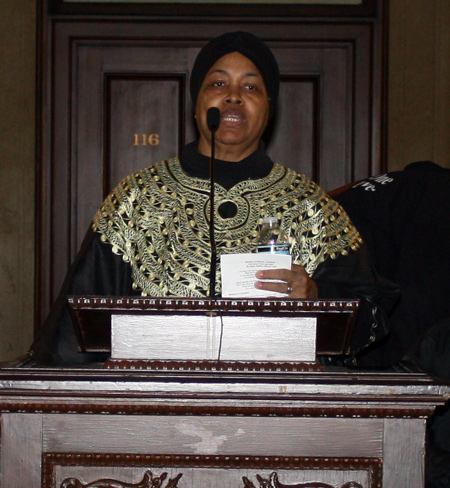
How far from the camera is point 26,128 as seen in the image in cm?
423

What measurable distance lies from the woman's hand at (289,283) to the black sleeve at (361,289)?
213 mm

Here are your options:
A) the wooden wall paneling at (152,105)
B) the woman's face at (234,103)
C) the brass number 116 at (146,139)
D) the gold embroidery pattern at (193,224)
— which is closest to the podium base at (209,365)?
the gold embroidery pattern at (193,224)

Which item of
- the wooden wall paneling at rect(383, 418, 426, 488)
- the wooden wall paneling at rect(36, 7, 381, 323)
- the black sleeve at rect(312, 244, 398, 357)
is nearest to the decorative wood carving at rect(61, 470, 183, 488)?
the wooden wall paneling at rect(383, 418, 426, 488)

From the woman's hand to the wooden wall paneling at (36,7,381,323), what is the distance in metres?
2.43

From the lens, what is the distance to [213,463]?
5.03 feet

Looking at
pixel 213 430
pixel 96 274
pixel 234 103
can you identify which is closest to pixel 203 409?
pixel 213 430

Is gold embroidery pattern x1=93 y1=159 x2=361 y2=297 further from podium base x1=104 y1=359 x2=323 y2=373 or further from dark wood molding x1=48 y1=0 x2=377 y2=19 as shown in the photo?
dark wood molding x1=48 y1=0 x2=377 y2=19

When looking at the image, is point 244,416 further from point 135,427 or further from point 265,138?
point 265,138

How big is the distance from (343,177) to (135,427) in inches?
115

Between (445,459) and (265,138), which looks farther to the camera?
(265,138)

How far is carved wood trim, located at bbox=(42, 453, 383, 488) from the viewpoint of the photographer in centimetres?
153

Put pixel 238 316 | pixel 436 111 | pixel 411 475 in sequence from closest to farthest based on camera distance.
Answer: pixel 411 475
pixel 238 316
pixel 436 111

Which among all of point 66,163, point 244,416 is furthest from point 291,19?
point 244,416

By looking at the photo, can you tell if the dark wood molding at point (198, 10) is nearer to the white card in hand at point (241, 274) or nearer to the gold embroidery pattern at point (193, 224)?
the gold embroidery pattern at point (193, 224)
